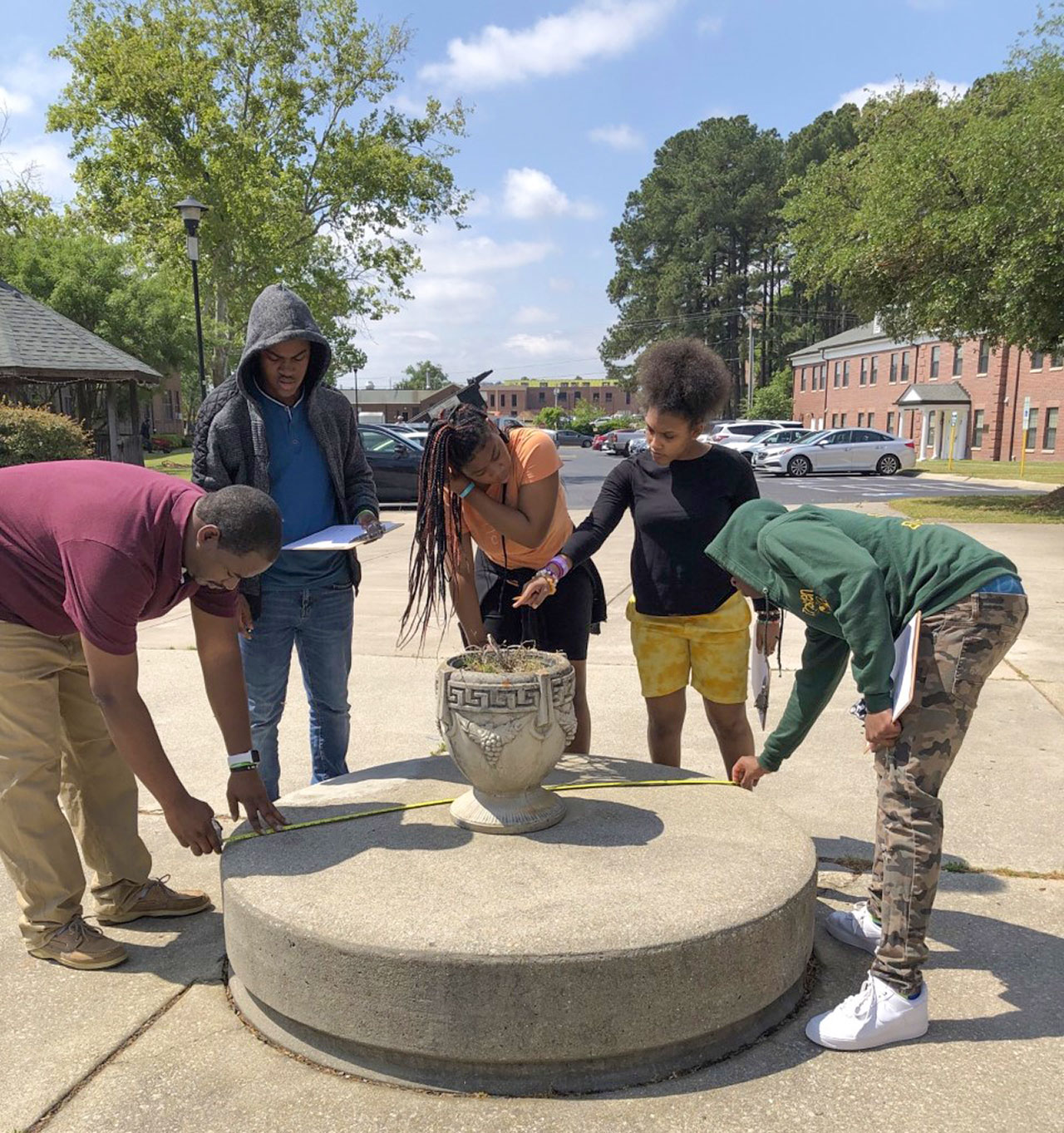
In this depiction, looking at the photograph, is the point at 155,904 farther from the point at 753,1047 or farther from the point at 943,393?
the point at 943,393

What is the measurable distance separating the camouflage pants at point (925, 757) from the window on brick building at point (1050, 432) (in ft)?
120

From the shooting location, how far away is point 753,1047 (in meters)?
2.41

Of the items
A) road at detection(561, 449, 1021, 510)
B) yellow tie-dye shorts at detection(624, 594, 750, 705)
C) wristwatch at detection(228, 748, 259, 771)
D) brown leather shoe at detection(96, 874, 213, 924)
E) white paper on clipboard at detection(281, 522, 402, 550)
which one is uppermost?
white paper on clipboard at detection(281, 522, 402, 550)

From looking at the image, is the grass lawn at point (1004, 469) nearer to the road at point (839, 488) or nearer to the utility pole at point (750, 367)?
the road at point (839, 488)

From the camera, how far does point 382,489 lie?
1727 centimetres

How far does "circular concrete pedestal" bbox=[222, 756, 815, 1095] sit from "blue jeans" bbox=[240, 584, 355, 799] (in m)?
0.73

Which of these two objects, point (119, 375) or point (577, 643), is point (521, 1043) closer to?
point (577, 643)

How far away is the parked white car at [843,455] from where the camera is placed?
2867cm

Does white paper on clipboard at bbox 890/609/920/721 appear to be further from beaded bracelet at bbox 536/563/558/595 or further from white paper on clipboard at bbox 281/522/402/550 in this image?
white paper on clipboard at bbox 281/522/402/550

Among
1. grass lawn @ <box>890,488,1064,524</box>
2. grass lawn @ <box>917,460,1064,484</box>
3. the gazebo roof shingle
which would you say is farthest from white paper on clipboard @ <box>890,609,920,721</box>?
grass lawn @ <box>917,460,1064,484</box>

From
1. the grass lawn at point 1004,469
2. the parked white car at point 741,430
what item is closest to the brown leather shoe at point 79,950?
the grass lawn at point 1004,469

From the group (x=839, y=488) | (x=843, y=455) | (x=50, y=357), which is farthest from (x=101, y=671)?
(x=843, y=455)

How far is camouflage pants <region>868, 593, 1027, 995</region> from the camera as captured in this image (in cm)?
230

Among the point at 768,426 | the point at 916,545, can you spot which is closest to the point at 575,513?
the point at 916,545
